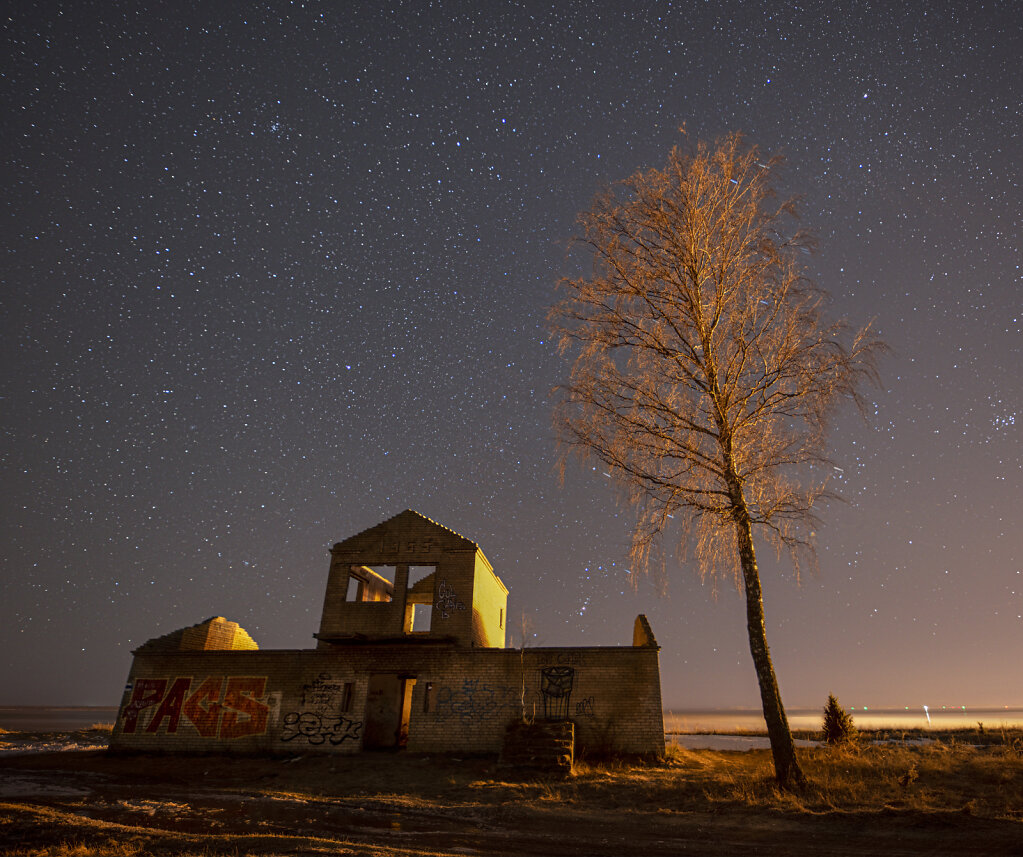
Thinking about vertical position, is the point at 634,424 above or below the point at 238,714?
above

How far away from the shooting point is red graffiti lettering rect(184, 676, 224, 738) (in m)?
22.0

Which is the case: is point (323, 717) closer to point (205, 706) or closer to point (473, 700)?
point (205, 706)

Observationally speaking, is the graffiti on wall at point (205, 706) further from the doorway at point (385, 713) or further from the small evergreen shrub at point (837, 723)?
the small evergreen shrub at point (837, 723)

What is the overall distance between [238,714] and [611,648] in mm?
14317

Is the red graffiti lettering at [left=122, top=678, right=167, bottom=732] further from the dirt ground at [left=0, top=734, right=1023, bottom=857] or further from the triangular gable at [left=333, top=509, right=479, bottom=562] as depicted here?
the triangular gable at [left=333, top=509, right=479, bottom=562]

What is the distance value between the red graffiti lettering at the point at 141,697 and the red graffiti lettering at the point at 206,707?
4.50ft

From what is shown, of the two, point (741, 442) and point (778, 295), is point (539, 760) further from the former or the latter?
point (778, 295)

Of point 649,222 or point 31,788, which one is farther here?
point 649,222

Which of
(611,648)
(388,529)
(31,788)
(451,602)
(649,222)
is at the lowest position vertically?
(31,788)

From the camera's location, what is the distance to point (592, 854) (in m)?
8.35

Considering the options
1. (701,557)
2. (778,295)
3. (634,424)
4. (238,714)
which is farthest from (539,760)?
(778,295)

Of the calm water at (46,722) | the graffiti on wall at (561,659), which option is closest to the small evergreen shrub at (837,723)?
the graffiti on wall at (561,659)

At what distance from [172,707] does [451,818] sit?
16.9m

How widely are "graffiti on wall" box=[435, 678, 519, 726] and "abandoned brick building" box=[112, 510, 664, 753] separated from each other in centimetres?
4
